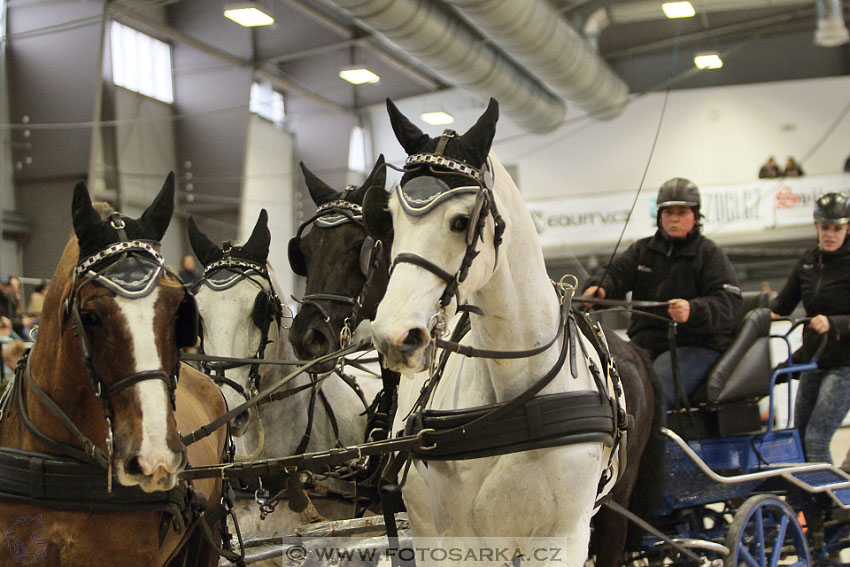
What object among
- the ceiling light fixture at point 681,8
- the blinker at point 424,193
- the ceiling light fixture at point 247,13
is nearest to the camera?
the blinker at point 424,193

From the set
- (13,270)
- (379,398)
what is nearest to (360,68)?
(13,270)

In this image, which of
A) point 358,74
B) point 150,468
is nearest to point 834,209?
point 150,468

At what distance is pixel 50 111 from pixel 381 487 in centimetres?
1067

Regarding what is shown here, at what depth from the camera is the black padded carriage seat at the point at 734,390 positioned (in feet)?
15.5

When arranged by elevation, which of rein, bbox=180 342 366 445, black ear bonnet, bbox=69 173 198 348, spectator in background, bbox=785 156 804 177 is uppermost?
spectator in background, bbox=785 156 804 177

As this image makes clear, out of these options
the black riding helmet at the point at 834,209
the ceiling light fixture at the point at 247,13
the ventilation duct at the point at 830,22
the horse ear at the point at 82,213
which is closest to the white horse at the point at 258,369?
the horse ear at the point at 82,213

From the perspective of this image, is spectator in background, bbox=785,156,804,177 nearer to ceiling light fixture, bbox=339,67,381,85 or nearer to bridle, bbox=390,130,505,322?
ceiling light fixture, bbox=339,67,381,85

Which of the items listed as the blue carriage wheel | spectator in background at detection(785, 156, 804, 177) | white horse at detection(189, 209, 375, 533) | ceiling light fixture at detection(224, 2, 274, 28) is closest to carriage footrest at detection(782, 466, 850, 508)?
the blue carriage wheel

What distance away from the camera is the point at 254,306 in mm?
3943

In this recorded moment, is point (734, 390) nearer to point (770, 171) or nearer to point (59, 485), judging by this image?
point (59, 485)

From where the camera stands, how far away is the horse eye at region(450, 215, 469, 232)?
2648mm

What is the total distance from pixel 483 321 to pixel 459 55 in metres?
9.96

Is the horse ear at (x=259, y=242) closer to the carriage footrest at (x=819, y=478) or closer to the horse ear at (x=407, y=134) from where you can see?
the horse ear at (x=407, y=134)

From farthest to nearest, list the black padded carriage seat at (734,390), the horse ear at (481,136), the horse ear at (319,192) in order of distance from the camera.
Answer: the black padded carriage seat at (734,390) → the horse ear at (319,192) → the horse ear at (481,136)
